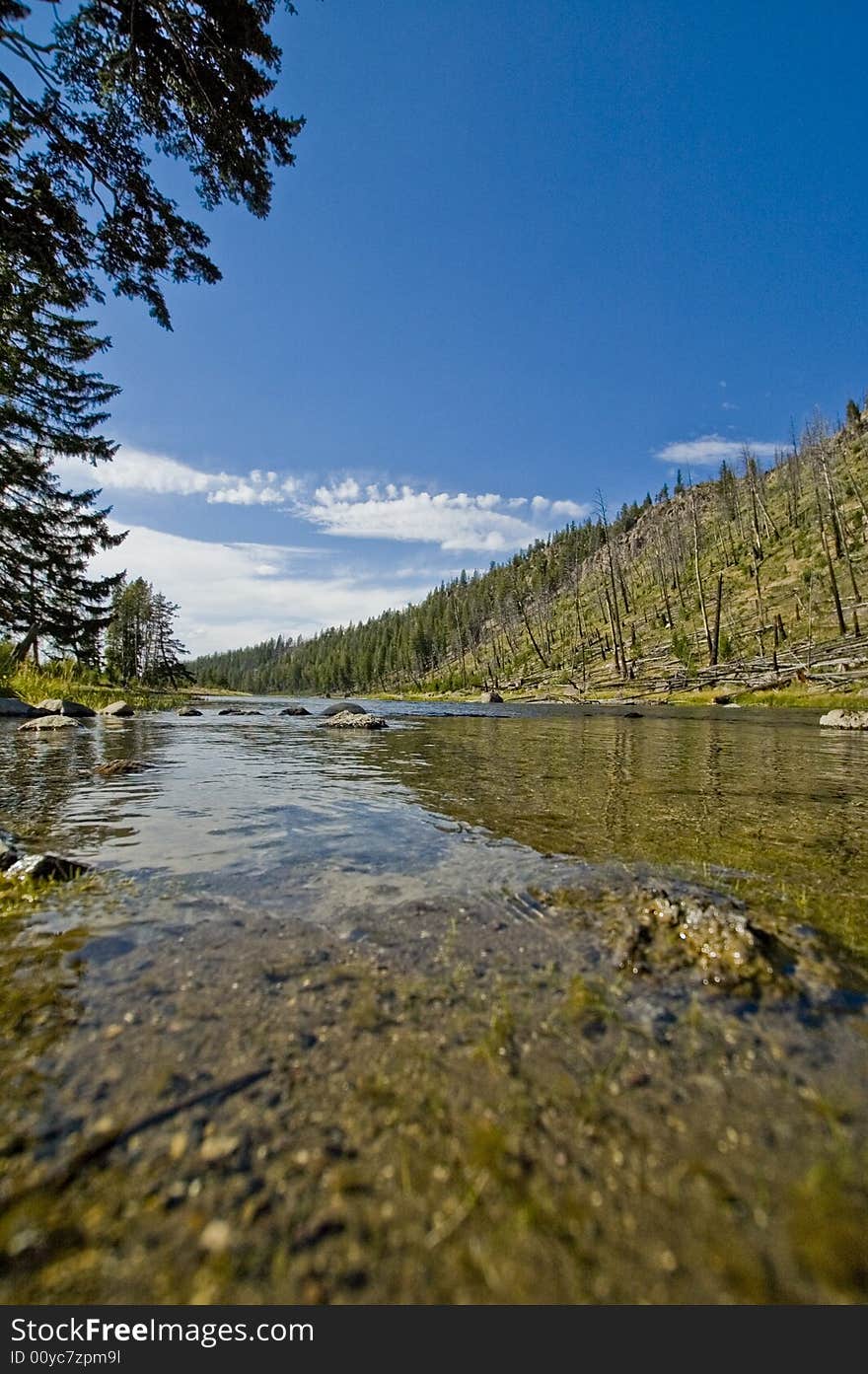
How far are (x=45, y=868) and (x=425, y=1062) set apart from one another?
3660 millimetres

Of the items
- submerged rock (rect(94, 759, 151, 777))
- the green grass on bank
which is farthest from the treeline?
submerged rock (rect(94, 759, 151, 777))

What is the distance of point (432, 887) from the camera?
4199mm

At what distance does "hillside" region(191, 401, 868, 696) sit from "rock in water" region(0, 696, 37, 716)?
147 ft

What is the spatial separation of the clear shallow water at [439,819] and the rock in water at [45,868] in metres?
0.30

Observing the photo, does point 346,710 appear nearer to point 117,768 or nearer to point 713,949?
point 117,768

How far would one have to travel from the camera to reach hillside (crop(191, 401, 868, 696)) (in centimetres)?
5012

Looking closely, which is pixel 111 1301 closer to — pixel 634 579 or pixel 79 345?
pixel 79 345

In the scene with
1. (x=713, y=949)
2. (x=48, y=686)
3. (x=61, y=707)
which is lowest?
(x=713, y=949)

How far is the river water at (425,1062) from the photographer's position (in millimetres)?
1441

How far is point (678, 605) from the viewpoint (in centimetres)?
7806

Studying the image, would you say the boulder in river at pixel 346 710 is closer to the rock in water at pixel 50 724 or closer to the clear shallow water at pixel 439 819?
the rock in water at pixel 50 724

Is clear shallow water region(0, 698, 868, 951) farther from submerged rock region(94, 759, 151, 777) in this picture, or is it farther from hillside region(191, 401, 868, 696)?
hillside region(191, 401, 868, 696)

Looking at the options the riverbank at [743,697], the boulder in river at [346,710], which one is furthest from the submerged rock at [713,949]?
the riverbank at [743,697]

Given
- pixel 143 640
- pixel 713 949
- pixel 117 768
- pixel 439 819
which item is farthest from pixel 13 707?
pixel 143 640
